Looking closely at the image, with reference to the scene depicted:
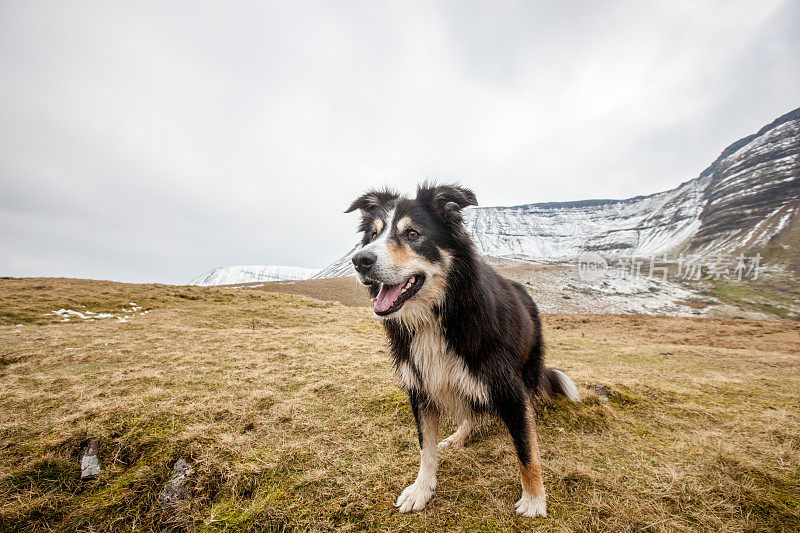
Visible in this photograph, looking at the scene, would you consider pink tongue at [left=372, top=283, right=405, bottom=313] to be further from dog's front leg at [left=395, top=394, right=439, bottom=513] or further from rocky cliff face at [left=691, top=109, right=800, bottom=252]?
rocky cliff face at [left=691, top=109, right=800, bottom=252]

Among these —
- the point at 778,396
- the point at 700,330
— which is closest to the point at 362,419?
the point at 778,396

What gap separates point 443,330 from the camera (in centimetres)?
301

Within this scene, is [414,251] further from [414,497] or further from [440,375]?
[414,497]

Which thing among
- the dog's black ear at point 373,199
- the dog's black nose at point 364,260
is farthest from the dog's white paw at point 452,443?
the dog's black ear at point 373,199

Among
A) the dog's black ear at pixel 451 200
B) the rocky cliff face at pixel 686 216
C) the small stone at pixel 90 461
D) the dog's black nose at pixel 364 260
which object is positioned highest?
the rocky cliff face at pixel 686 216

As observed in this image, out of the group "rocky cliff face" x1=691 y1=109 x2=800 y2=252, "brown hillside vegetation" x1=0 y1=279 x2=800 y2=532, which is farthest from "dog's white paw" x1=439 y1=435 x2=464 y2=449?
"rocky cliff face" x1=691 y1=109 x2=800 y2=252

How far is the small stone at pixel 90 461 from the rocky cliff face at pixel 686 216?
7055cm

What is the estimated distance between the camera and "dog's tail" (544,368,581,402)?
178 inches

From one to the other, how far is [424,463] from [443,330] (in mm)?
1369

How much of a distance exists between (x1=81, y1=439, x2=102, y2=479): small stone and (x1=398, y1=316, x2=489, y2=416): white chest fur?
3363mm

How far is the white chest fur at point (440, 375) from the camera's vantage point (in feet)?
9.69

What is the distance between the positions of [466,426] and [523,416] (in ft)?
3.90

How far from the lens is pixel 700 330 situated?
21281 mm

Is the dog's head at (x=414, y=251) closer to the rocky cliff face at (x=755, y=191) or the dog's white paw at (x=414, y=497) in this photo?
the dog's white paw at (x=414, y=497)
